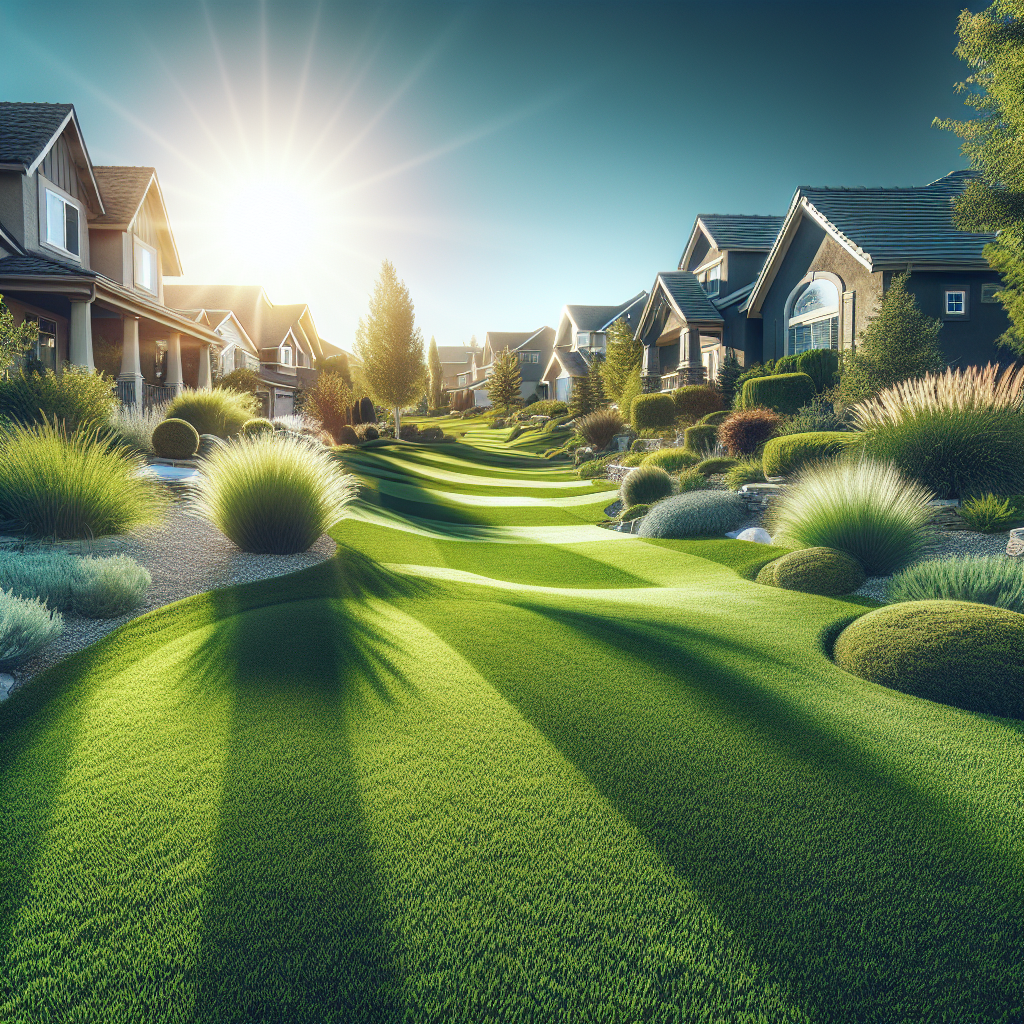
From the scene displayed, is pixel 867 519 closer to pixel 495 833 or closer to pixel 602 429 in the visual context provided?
pixel 495 833

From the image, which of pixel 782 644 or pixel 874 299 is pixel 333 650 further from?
pixel 874 299

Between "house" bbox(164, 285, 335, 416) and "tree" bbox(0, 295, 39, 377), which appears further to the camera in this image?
"house" bbox(164, 285, 335, 416)

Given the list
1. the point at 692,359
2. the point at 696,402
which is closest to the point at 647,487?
the point at 696,402

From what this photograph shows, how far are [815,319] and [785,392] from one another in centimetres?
566

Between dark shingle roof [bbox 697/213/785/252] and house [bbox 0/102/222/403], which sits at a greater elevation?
dark shingle roof [bbox 697/213/785/252]

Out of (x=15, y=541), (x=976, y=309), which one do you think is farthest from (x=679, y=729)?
(x=976, y=309)

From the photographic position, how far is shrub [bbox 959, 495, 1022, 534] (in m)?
8.09

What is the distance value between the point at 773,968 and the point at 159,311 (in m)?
21.8

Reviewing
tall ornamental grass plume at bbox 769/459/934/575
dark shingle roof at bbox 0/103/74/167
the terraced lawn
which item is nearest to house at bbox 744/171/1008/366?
tall ornamental grass plume at bbox 769/459/934/575

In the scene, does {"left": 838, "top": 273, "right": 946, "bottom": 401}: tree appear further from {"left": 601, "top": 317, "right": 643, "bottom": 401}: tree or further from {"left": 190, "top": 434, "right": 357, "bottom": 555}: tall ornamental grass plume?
{"left": 601, "top": 317, "right": 643, "bottom": 401}: tree

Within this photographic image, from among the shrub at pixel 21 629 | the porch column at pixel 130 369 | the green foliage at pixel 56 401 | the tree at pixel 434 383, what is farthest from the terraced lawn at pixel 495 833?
the tree at pixel 434 383

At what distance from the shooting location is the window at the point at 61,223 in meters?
18.4

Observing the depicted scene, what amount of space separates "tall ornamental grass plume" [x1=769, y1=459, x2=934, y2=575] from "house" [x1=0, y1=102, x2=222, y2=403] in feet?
52.6

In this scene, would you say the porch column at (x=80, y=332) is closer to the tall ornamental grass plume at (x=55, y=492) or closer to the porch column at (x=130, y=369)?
the porch column at (x=130, y=369)
